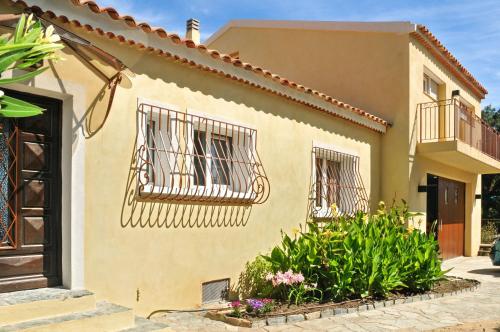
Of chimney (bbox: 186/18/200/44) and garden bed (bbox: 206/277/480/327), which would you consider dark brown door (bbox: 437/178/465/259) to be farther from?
chimney (bbox: 186/18/200/44)

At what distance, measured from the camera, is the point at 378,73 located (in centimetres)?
1287

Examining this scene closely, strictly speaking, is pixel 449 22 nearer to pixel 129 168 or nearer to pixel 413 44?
pixel 413 44

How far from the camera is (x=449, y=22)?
964 cm

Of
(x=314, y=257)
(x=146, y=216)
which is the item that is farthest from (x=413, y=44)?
(x=146, y=216)

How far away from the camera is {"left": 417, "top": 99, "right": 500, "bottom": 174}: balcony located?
42.3ft

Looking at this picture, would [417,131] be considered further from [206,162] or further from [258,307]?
[258,307]

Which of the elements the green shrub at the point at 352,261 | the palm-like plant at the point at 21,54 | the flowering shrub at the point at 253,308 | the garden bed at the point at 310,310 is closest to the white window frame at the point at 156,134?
the flowering shrub at the point at 253,308

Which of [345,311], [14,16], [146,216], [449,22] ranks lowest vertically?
[345,311]

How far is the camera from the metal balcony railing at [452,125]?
13320 millimetres

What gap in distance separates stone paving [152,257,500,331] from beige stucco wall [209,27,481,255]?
142 inches

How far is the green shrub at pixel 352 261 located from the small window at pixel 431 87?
6450 mm

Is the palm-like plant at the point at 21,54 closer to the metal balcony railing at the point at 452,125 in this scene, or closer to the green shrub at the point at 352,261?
the green shrub at the point at 352,261

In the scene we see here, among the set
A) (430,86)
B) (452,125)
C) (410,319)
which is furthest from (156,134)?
(452,125)

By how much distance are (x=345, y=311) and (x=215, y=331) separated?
2.09 meters
